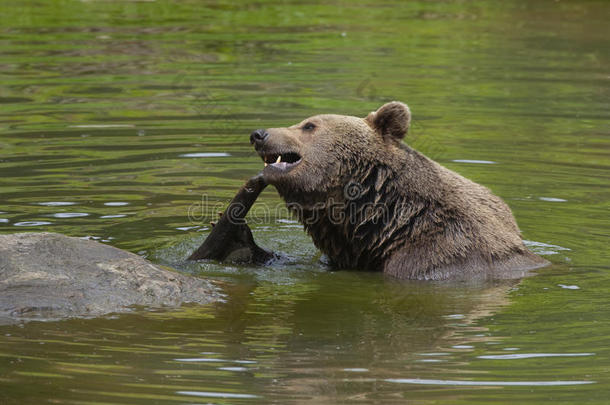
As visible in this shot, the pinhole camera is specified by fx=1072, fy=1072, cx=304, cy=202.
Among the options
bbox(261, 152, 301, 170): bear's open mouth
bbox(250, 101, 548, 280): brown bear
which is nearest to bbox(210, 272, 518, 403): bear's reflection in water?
bbox(250, 101, 548, 280): brown bear

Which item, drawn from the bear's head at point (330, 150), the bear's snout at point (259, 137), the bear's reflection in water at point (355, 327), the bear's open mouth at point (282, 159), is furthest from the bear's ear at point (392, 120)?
the bear's reflection in water at point (355, 327)

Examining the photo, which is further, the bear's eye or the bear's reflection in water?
the bear's eye

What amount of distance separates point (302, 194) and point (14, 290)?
2.78m

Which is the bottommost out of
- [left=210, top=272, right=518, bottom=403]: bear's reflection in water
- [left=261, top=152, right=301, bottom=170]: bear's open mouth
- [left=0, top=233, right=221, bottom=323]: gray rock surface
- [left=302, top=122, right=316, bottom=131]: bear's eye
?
[left=210, top=272, right=518, bottom=403]: bear's reflection in water

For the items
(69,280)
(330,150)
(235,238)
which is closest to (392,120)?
(330,150)

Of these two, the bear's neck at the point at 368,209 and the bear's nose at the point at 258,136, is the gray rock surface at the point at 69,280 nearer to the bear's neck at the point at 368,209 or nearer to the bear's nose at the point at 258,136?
the bear's nose at the point at 258,136

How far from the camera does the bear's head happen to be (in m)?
9.08

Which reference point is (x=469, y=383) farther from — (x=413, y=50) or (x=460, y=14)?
(x=460, y=14)

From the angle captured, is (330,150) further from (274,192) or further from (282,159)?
(274,192)

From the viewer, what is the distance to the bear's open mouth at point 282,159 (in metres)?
9.09

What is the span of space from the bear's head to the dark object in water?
32 centimetres

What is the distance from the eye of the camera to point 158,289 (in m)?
7.91

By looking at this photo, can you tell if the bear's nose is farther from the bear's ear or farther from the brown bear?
the bear's ear

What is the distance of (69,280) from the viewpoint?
7461 millimetres
